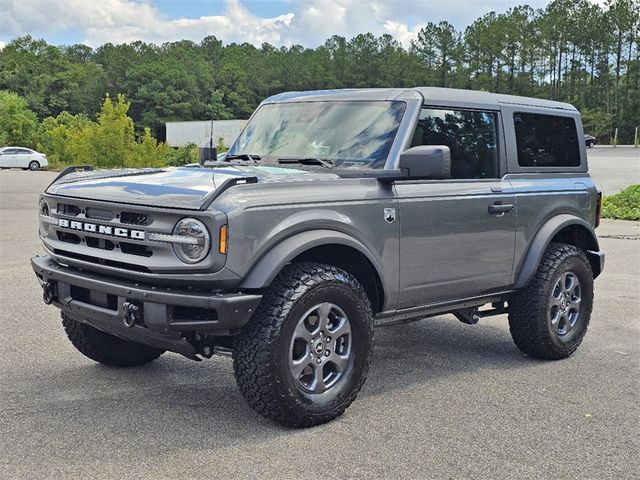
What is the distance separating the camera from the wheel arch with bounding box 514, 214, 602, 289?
5863mm

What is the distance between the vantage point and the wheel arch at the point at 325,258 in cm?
416

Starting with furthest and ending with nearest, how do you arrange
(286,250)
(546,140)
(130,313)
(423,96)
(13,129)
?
(13,129) → (546,140) → (423,96) → (286,250) → (130,313)

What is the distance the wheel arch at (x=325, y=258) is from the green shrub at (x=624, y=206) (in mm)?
14534

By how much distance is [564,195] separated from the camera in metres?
6.18

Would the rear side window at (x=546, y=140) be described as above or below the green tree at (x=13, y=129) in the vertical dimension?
Answer: below

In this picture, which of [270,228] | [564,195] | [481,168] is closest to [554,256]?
[564,195]

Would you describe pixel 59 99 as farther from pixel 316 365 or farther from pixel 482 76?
pixel 316 365

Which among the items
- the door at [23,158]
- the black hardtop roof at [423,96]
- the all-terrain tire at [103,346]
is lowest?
the all-terrain tire at [103,346]

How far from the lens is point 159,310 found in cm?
404

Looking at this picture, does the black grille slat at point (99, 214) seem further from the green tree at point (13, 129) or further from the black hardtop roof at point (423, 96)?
the green tree at point (13, 129)

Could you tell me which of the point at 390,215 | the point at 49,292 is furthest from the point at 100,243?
the point at 390,215

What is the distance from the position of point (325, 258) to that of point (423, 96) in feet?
4.59

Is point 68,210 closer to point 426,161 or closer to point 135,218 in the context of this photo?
point 135,218

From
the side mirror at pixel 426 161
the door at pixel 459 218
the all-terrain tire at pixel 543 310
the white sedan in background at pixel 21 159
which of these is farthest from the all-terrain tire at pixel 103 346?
the white sedan in background at pixel 21 159
